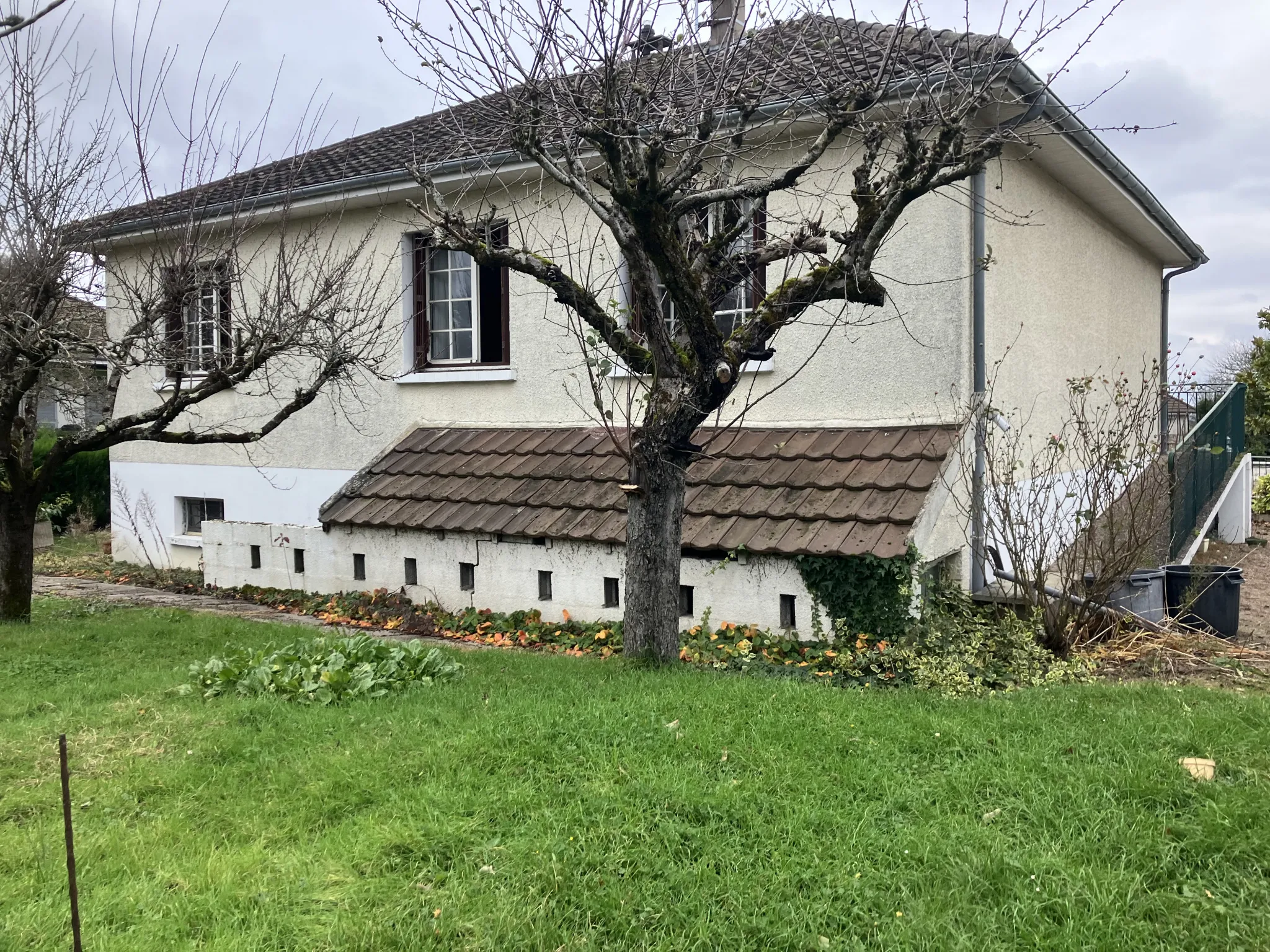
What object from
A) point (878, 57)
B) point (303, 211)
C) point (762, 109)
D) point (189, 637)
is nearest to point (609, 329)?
point (762, 109)

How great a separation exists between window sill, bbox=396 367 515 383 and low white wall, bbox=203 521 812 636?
2070mm

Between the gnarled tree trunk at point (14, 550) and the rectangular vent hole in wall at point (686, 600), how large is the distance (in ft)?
19.1

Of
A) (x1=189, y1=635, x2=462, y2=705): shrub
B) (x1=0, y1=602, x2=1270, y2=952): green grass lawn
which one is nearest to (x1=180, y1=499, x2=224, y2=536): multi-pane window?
(x1=189, y1=635, x2=462, y2=705): shrub

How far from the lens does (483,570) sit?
364 inches

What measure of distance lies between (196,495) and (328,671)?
895 cm

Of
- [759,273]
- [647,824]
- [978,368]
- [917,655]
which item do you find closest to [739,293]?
[759,273]

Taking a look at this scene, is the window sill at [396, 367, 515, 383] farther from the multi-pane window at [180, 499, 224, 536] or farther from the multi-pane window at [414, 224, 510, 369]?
the multi-pane window at [180, 499, 224, 536]

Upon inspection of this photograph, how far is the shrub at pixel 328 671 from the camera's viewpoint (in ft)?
18.7

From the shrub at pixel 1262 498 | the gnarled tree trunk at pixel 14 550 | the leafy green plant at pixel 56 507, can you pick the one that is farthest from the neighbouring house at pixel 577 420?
the shrub at pixel 1262 498

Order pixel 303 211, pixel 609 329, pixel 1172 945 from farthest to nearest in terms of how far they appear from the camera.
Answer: pixel 303 211 < pixel 609 329 < pixel 1172 945

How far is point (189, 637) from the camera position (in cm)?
789

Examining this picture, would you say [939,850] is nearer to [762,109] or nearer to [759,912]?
[759,912]

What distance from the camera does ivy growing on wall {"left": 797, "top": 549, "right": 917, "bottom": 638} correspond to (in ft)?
23.2

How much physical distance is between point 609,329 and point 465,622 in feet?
12.3
